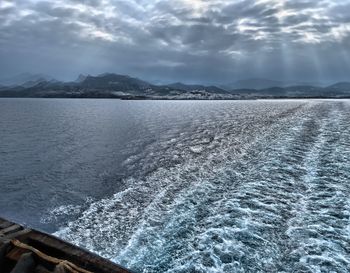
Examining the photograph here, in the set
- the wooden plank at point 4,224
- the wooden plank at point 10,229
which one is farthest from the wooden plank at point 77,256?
the wooden plank at point 4,224

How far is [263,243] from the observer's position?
12820 millimetres

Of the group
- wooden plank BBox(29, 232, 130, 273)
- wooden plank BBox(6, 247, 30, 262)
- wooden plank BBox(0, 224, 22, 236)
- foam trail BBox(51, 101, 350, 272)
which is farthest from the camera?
foam trail BBox(51, 101, 350, 272)

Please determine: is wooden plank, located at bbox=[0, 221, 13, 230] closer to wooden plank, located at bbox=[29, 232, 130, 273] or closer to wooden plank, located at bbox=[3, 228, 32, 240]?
wooden plank, located at bbox=[3, 228, 32, 240]

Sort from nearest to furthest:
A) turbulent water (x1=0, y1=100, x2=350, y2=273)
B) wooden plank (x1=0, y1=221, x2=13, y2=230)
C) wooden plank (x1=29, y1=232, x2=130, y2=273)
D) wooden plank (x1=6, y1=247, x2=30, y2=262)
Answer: wooden plank (x1=29, y1=232, x2=130, y2=273), wooden plank (x1=6, y1=247, x2=30, y2=262), wooden plank (x1=0, y1=221, x2=13, y2=230), turbulent water (x1=0, y1=100, x2=350, y2=273)

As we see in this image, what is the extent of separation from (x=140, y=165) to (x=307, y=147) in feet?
60.2

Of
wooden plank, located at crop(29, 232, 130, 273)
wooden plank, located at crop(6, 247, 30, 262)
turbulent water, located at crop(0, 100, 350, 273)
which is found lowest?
turbulent water, located at crop(0, 100, 350, 273)

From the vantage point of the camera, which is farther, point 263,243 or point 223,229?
point 223,229

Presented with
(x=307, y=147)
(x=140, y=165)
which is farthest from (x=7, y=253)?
(x=307, y=147)

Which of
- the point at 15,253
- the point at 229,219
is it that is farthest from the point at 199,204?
the point at 15,253

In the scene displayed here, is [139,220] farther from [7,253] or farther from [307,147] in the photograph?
[307,147]

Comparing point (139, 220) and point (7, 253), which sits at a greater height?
point (7, 253)

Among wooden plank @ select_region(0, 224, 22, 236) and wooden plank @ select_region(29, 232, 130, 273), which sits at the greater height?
wooden plank @ select_region(0, 224, 22, 236)

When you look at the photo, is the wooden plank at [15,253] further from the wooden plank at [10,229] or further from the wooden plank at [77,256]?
the wooden plank at [10,229]

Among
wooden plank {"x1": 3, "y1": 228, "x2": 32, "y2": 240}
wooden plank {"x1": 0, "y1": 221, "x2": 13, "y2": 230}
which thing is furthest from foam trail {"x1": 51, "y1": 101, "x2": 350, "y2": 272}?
wooden plank {"x1": 0, "y1": 221, "x2": 13, "y2": 230}
